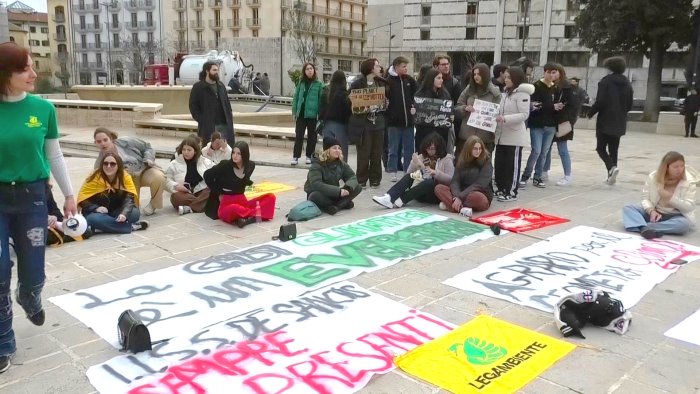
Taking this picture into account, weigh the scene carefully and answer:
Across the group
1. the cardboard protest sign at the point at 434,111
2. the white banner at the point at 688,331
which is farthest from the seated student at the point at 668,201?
the cardboard protest sign at the point at 434,111

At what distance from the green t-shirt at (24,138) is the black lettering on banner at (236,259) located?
1.89 meters

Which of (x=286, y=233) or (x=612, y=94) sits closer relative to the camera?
(x=286, y=233)

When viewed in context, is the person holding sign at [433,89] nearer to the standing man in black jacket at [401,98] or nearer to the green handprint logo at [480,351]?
the standing man in black jacket at [401,98]

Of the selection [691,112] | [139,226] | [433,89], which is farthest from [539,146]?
[691,112]

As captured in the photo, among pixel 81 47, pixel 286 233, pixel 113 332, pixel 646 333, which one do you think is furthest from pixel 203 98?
pixel 81 47

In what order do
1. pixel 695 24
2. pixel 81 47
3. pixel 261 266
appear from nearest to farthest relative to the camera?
pixel 261 266 → pixel 695 24 → pixel 81 47

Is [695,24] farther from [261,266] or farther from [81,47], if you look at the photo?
[81,47]

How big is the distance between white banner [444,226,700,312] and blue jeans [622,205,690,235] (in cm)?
15

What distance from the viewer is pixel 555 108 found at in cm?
817

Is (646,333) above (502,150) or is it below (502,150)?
below

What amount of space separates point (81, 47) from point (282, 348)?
86159mm

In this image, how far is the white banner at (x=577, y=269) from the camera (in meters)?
4.42

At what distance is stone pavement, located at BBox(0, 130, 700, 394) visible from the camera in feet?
10.2

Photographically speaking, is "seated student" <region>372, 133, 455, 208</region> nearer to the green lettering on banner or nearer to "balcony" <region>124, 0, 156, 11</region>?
the green lettering on banner
